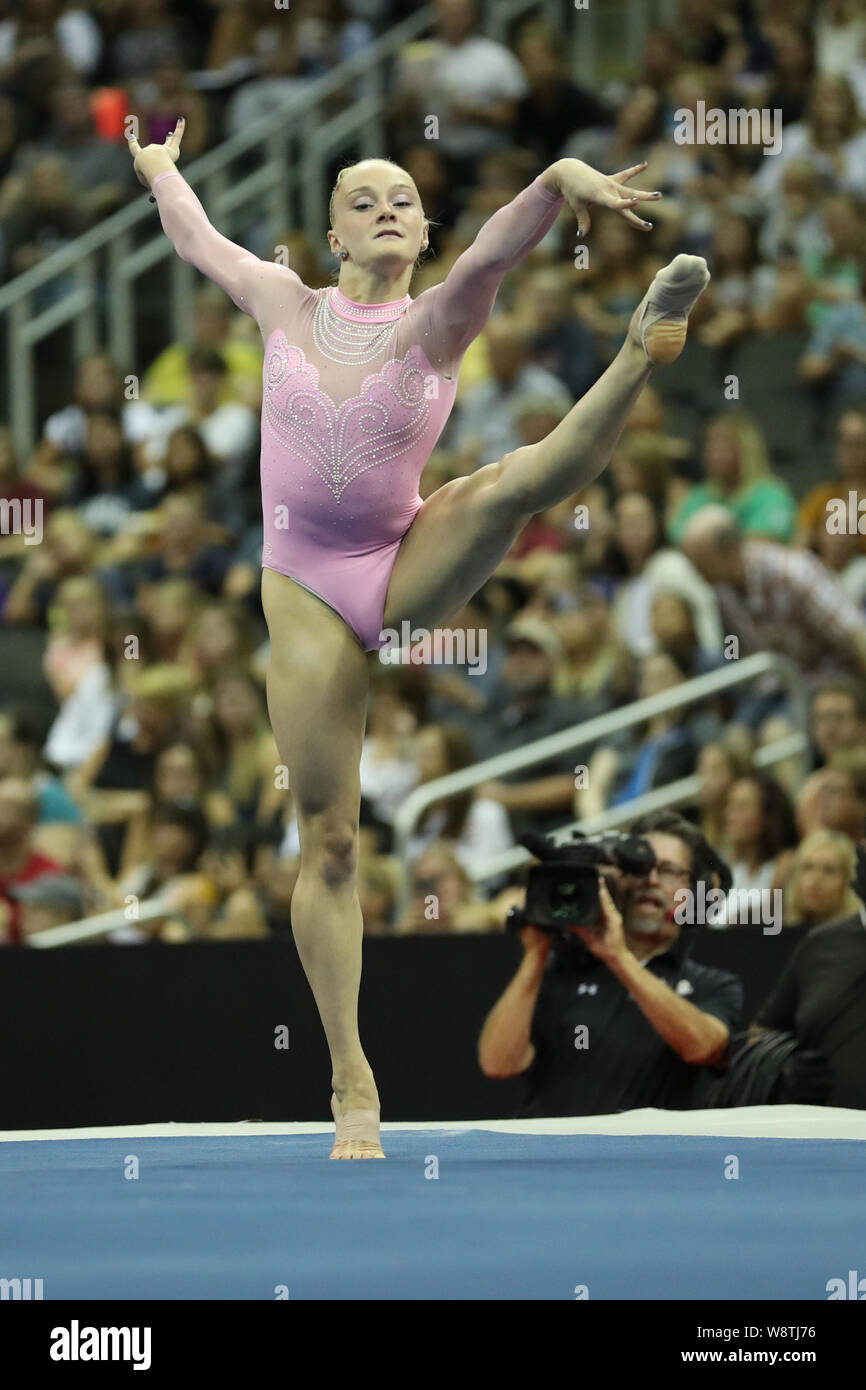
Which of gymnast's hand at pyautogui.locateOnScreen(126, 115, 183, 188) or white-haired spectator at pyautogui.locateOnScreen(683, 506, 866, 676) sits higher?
gymnast's hand at pyautogui.locateOnScreen(126, 115, 183, 188)

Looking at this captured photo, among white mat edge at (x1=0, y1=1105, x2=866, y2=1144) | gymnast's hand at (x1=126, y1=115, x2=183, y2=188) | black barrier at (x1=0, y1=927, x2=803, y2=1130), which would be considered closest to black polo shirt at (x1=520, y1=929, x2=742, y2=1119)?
white mat edge at (x1=0, y1=1105, x2=866, y2=1144)

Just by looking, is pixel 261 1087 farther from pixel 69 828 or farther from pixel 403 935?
pixel 69 828

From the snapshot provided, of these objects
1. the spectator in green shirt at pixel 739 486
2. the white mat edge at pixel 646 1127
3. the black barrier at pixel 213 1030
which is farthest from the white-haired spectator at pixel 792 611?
the white mat edge at pixel 646 1127

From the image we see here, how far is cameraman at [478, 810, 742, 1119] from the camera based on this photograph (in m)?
5.46

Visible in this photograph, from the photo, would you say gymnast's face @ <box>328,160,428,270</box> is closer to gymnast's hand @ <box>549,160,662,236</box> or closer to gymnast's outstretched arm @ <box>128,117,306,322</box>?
gymnast's outstretched arm @ <box>128,117,306,322</box>

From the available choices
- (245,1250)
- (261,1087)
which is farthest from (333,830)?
(261,1087)

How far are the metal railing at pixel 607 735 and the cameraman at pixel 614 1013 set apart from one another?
5.30ft

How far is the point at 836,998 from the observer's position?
5.45m

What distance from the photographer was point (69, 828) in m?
8.21

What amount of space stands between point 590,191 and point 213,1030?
294 cm

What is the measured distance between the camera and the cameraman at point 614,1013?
5461 millimetres

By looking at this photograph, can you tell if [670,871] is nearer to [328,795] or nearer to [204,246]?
[328,795]

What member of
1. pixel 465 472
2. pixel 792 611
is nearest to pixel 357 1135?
pixel 792 611

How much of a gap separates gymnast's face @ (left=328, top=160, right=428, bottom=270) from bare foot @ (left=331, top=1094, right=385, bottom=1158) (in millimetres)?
1671
